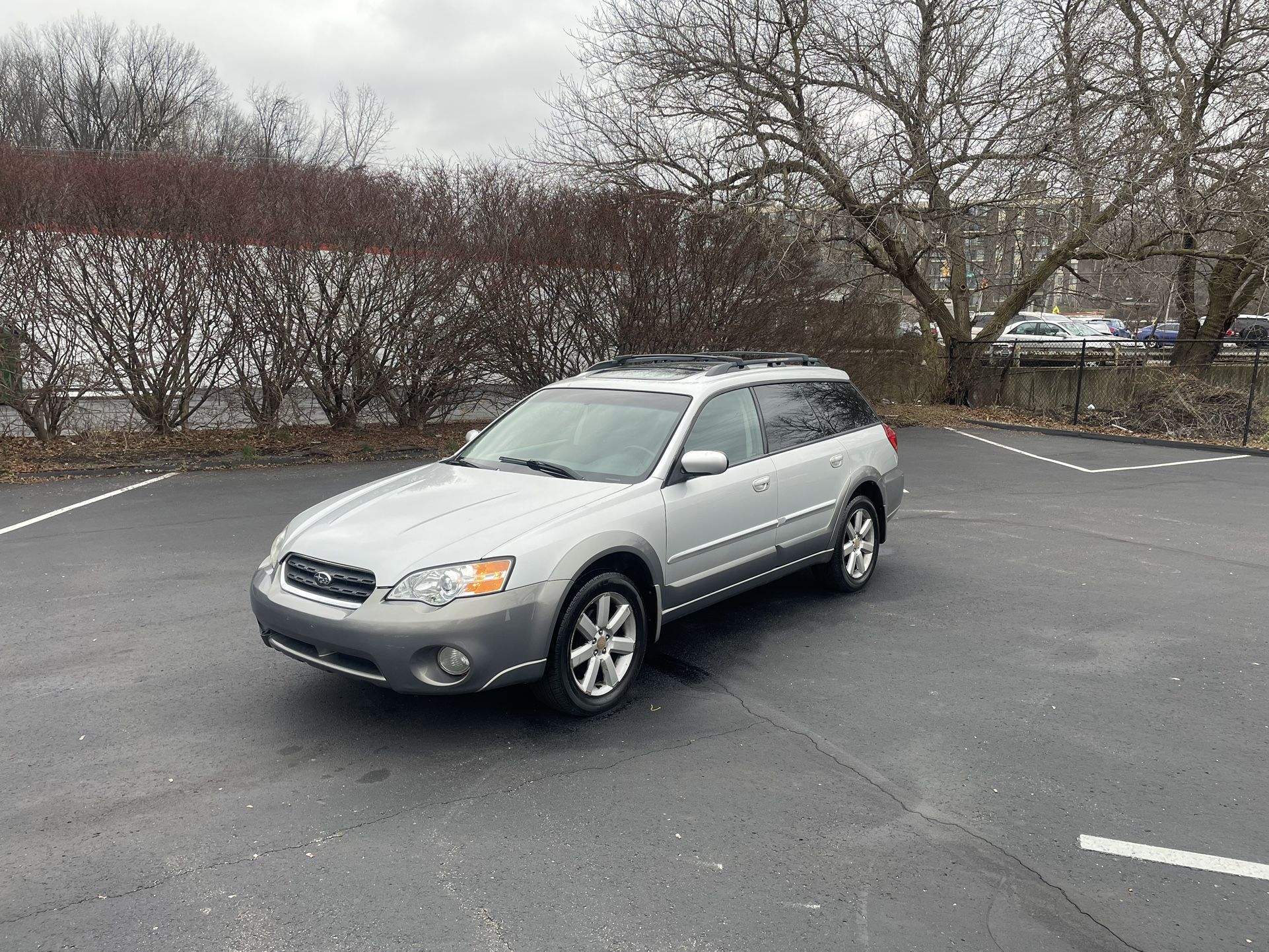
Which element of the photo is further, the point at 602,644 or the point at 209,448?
the point at 209,448

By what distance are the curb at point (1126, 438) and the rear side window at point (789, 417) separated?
1209cm

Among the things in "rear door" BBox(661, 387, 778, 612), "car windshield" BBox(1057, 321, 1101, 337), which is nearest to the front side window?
"rear door" BBox(661, 387, 778, 612)

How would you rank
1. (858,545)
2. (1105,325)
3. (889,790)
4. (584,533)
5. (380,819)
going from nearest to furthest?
(380,819)
(889,790)
(584,533)
(858,545)
(1105,325)

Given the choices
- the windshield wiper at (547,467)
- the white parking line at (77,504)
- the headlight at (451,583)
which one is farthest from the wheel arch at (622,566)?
the white parking line at (77,504)

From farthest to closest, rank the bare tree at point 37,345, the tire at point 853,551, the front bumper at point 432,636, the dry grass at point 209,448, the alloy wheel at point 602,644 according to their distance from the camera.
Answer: the dry grass at point 209,448 → the bare tree at point 37,345 → the tire at point 853,551 → the alloy wheel at point 602,644 → the front bumper at point 432,636

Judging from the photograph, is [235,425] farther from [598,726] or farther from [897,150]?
[897,150]

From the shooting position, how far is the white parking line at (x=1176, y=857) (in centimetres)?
330

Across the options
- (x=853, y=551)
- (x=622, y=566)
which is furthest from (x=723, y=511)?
(x=853, y=551)

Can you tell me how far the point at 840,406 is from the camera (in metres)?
6.73

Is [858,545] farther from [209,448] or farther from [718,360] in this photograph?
[209,448]

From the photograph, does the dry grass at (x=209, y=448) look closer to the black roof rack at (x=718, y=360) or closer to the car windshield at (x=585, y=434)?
the black roof rack at (x=718, y=360)

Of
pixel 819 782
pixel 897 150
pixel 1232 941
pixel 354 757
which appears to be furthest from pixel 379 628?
pixel 897 150

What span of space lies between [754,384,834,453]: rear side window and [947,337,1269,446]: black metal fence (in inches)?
498

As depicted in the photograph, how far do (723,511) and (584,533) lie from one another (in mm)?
1142
